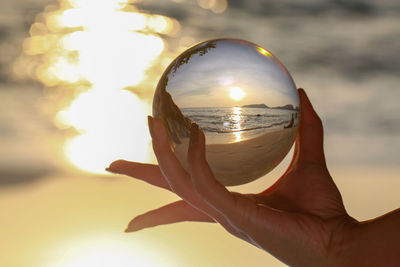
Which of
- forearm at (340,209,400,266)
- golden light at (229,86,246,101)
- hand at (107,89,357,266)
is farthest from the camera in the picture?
forearm at (340,209,400,266)

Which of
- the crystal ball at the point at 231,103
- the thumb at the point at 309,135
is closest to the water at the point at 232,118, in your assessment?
the crystal ball at the point at 231,103

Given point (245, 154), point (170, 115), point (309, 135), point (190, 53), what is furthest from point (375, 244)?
point (190, 53)

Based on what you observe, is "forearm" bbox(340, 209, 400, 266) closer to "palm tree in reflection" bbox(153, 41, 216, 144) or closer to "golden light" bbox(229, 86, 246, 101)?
"golden light" bbox(229, 86, 246, 101)

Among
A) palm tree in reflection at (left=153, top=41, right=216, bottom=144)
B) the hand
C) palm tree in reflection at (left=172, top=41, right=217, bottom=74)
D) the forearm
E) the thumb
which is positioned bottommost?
the forearm

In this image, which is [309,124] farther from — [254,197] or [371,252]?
[371,252]

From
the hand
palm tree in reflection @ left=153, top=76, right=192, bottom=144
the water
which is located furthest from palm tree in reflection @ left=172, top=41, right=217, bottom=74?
the hand

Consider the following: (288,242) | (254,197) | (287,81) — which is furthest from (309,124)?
(288,242)
